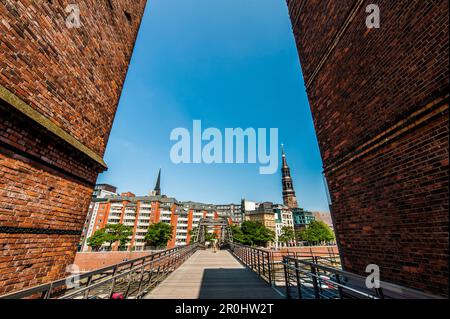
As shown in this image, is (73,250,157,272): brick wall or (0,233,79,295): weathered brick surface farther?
(73,250,157,272): brick wall

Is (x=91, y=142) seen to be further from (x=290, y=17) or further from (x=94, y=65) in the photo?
(x=290, y=17)

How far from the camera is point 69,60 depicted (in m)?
3.29

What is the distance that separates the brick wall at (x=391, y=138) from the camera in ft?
7.75

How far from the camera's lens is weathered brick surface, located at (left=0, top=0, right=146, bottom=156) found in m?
2.44

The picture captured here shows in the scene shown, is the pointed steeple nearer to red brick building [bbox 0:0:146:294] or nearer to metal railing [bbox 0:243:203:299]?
metal railing [bbox 0:243:203:299]

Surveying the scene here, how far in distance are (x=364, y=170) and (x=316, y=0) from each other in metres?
4.96

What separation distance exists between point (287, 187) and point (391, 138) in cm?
8470

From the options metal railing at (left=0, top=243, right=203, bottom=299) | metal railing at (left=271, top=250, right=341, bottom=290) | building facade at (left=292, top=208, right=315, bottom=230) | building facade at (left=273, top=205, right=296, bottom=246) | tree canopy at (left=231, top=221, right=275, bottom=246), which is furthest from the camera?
building facade at (left=292, top=208, right=315, bottom=230)

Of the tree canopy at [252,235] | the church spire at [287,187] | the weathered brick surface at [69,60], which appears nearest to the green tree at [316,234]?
the tree canopy at [252,235]

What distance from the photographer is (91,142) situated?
3.86 m

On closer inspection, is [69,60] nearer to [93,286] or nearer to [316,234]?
→ [93,286]

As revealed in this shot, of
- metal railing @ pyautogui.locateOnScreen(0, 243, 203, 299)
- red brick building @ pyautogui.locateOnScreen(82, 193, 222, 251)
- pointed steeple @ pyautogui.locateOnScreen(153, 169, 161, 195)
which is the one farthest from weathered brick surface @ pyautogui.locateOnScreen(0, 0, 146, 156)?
pointed steeple @ pyautogui.locateOnScreen(153, 169, 161, 195)

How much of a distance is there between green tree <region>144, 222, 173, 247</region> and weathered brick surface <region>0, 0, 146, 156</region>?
154 feet

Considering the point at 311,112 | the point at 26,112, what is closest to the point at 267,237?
the point at 311,112
